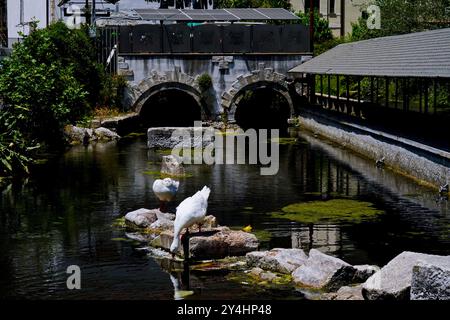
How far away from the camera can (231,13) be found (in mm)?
50938

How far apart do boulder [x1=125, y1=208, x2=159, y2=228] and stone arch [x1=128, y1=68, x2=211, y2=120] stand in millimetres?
27827

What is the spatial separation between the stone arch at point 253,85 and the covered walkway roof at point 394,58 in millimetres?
2402

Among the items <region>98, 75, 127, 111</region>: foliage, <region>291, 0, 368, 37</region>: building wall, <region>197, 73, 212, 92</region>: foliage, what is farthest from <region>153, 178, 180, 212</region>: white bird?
<region>291, 0, 368, 37</region>: building wall

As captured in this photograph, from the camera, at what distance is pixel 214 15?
50062mm

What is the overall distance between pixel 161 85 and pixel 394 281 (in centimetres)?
3595

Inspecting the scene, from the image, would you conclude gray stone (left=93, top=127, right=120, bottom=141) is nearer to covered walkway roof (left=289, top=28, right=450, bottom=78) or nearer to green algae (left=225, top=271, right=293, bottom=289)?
covered walkway roof (left=289, top=28, right=450, bottom=78)

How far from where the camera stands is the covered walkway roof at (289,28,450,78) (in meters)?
27.3

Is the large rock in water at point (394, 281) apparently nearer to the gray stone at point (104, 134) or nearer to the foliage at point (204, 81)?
the gray stone at point (104, 134)

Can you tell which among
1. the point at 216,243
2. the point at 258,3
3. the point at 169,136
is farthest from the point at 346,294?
the point at 258,3

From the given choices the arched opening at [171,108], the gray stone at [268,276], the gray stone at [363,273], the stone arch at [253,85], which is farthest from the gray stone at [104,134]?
the gray stone at [363,273]

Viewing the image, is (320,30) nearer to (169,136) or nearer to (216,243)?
(169,136)
